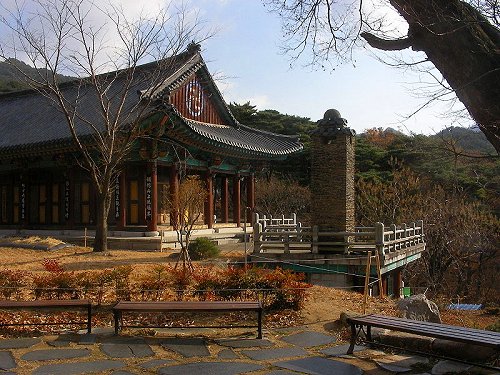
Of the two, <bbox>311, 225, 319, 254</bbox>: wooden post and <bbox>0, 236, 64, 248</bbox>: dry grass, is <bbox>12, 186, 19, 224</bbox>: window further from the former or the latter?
<bbox>311, 225, 319, 254</bbox>: wooden post

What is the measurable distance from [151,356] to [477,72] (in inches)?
181

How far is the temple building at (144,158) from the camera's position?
21.8 m

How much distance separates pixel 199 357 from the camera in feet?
21.0

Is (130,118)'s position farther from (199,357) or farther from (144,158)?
(199,357)

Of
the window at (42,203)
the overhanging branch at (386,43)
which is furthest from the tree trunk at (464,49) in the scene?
the window at (42,203)

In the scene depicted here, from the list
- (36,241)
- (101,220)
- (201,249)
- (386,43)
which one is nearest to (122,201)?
(36,241)

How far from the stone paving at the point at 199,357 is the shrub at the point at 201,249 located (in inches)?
398

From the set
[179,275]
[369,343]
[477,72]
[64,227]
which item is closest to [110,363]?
[369,343]

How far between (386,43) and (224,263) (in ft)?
35.7

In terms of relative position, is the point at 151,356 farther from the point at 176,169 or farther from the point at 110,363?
A: the point at 176,169

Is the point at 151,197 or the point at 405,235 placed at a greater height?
the point at 151,197

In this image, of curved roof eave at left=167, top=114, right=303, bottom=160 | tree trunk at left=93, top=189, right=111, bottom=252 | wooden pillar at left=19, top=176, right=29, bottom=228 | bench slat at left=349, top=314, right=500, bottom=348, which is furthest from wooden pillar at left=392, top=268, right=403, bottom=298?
wooden pillar at left=19, top=176, right=29, bottom=228

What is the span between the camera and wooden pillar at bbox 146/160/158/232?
71.0ft

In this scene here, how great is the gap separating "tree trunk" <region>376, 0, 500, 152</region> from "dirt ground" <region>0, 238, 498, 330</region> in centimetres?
451
